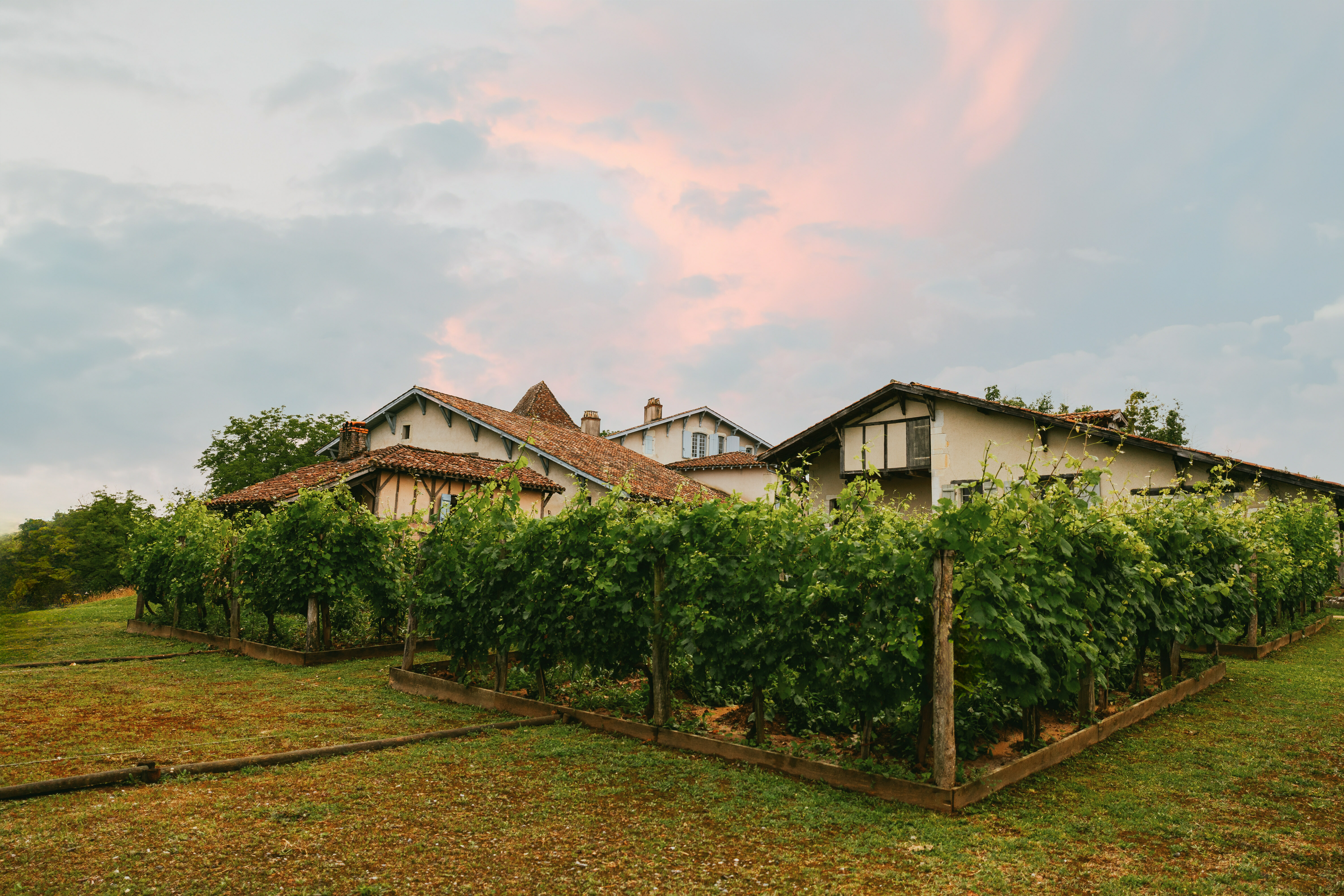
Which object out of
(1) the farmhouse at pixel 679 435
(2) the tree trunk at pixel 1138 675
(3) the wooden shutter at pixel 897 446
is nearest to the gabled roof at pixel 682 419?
(1) the farmhouse at pixel 679 435

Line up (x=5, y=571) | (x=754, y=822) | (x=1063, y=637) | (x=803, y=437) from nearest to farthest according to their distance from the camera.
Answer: (x=754, y=822), (x=1063, y=637), (x=5, y=571), (x=803, y=437)

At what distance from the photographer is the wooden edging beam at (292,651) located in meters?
11.8

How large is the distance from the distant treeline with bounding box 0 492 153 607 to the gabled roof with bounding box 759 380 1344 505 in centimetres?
1877

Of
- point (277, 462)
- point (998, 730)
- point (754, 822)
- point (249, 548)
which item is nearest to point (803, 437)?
point (249, 548)

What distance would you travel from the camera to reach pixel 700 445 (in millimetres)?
39688

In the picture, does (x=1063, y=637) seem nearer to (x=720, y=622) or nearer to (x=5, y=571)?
(x=720, y=622)

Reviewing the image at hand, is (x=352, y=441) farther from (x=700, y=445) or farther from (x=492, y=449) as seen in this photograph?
(x=700, y=445)

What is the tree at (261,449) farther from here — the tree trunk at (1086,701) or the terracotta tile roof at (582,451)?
the tree trunk at (1086,701)

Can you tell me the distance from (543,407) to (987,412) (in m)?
21.7

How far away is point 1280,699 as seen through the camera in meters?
8.70

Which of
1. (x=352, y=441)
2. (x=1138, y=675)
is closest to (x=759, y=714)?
(x=1138, y=675)

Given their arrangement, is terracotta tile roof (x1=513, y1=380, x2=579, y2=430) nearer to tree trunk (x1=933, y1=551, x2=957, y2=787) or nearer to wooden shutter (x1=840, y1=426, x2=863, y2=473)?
wooden shutter (x1=840, y1=426, x2=863, y2=473)

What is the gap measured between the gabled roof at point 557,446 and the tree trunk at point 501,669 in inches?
486

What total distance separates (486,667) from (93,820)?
193 inches
